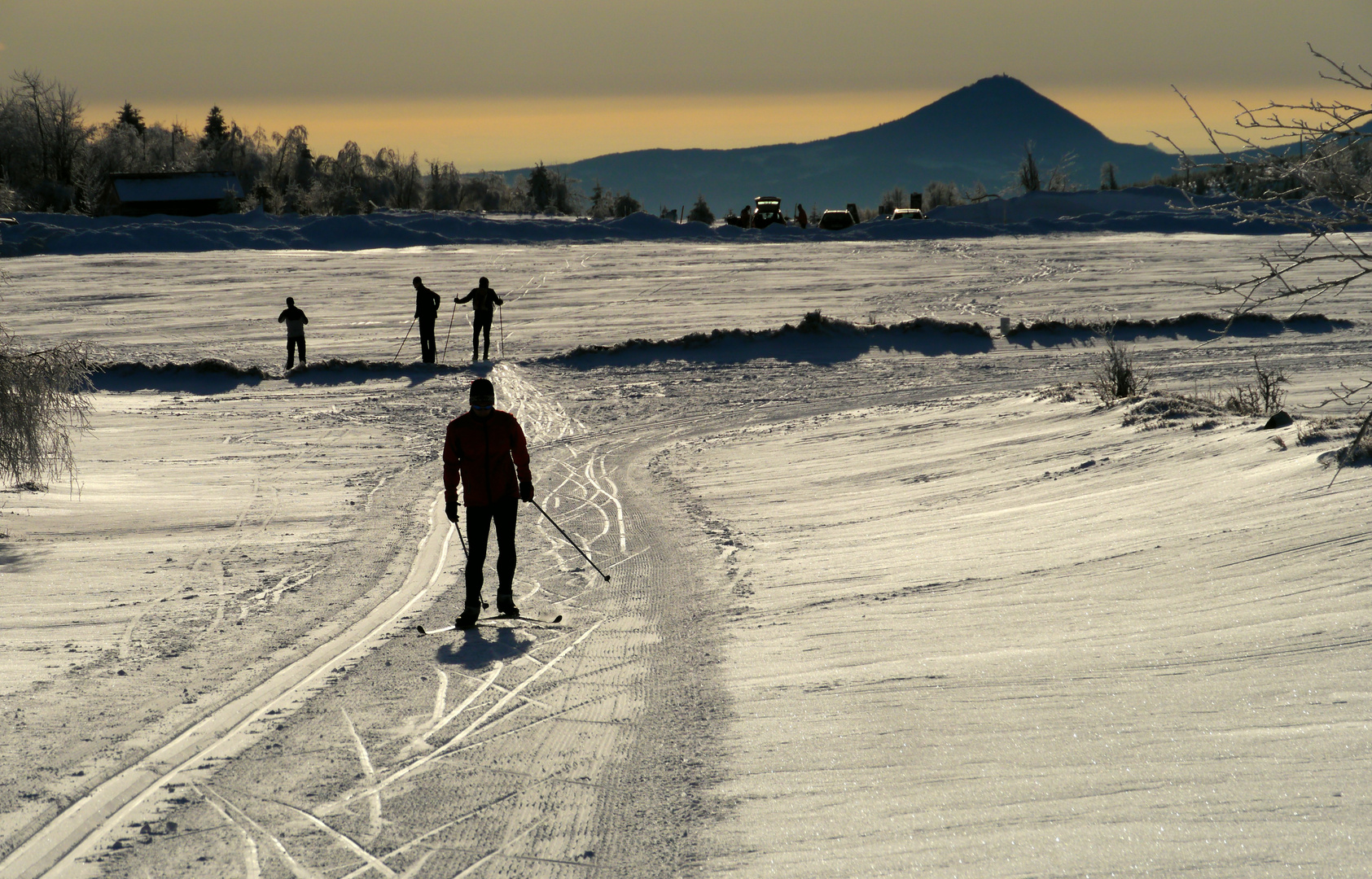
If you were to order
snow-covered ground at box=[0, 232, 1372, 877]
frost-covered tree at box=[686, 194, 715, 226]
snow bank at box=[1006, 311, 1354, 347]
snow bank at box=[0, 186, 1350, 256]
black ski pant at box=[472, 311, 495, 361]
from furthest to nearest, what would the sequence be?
frost-covered tree at box=[686, 194, 715, 226] < snow bank at box=[0, 186, 1350, 256] < snow bank at box=[1006, 311, 1354, 347] < black ski pant at box=[472, 311, 495, 361] < snow-covered ground at box=[0, 232, 1372, 877]

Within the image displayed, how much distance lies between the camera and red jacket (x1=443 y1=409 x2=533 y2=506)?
273 inches

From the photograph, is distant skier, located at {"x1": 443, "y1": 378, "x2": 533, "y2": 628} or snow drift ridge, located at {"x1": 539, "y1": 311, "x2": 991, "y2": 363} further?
snow drift ridge, located at {"x1": 539, "y1": 311, "x2": 991, "y2": 363}

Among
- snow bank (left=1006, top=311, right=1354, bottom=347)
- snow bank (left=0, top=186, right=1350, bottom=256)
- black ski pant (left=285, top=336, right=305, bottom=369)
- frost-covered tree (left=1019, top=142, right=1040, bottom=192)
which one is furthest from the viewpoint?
frost-covered tree (left=1019, top=142, right=1040, bottom=192)

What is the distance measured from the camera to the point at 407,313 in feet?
92.7

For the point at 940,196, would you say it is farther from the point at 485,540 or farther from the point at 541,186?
the point at 485,540

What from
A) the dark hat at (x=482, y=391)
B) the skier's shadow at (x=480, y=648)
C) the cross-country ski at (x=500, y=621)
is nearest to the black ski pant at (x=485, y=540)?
the cross-country ski at (x=500, y=621)

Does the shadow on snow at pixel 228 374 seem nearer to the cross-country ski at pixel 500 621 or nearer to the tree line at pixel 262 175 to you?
the cross-country ski at pixel 500 621

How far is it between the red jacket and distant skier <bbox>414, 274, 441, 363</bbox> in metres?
14.7

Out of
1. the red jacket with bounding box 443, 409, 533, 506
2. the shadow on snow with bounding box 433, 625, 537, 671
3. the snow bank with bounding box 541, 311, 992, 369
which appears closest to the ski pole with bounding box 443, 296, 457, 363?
the snow bank with bounding box 541, 311, 992, 369

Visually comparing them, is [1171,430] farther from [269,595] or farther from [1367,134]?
[269,595]

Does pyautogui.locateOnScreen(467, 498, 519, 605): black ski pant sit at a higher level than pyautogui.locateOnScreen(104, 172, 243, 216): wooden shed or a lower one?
lower

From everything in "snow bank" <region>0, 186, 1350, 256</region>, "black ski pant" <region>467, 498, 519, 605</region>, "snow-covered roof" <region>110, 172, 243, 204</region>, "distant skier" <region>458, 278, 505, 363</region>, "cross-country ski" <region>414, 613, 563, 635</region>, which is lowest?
"cross-country ski" <region>414, 613, 563, 635</region>

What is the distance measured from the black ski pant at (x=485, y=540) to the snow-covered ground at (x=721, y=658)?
1.36 ft

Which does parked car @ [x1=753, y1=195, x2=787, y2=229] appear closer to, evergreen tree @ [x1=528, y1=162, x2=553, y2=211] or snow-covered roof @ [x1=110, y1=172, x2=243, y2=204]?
evergreen tree @ [x1=528, y1=162, x2=553, y2=211]
